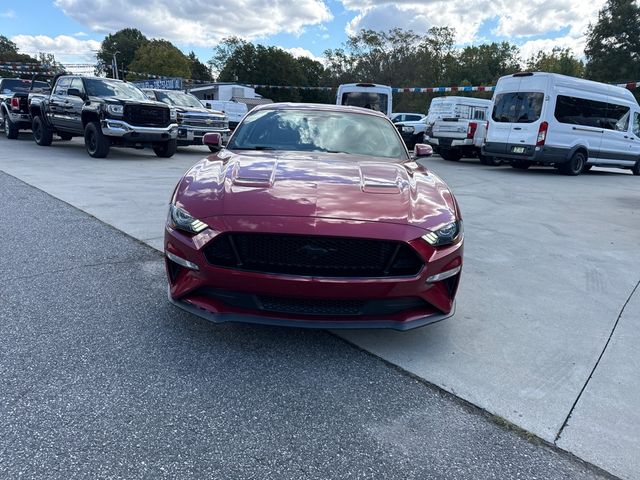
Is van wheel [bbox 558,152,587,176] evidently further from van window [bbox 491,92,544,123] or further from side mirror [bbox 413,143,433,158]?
side mirror [bbox 413,143,433,158]

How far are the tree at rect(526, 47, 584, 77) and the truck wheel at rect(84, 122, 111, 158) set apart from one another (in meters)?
52.8

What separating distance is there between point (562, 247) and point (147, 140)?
10167 mm

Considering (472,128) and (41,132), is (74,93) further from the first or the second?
(472,128)

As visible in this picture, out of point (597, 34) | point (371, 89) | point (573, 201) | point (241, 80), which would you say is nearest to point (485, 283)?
point (573, 201)

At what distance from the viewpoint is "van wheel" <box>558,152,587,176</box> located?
13.5 m

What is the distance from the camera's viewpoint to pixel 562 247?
5.59 metres

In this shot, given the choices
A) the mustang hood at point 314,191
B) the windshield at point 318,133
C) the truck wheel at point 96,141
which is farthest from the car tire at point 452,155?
the mustang hood at point 314,191

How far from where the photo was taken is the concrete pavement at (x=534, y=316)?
244 cm

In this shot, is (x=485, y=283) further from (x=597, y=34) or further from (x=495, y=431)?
(x=597, y=34)

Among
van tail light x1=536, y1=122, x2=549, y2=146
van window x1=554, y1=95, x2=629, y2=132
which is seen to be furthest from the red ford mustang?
van window x1=554, y1=95, x2=629, y2=132

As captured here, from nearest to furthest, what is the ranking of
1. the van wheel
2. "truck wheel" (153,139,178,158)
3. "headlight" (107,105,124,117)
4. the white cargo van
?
1. "headlight" (107,105,124,117)
2. "truck wheel" (153,139,178,158)
3. the van wheel
4. the white cargo van

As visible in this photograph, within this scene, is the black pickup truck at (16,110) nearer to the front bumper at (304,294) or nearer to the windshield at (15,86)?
the windshield at (15,86)

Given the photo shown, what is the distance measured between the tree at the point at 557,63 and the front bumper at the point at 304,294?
5725 centimetres

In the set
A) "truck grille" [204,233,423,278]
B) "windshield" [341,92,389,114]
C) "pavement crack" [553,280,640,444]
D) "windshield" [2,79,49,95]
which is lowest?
"pavement crack" [553,280,640,444]
